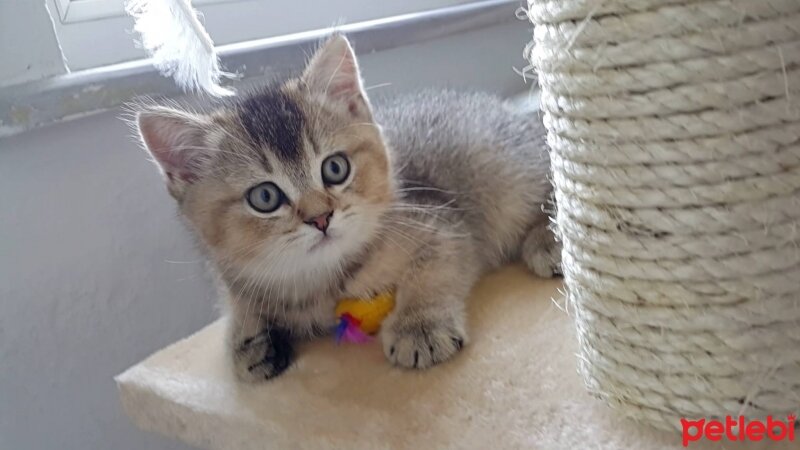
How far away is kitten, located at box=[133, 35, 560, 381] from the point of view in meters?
0.87

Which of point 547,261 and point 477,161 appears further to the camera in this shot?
point 477,161

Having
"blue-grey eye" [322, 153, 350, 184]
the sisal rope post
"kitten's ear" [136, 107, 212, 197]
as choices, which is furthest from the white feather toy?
the sisal rope post

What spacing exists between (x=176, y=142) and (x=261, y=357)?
1.01 feet

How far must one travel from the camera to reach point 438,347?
844mm

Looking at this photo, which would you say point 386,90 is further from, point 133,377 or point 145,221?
point 133,377

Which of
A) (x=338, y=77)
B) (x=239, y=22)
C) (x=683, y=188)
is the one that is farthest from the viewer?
(x=239, y=22)

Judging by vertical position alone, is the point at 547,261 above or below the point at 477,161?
below

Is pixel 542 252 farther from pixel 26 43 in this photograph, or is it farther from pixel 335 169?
pixel 26 43

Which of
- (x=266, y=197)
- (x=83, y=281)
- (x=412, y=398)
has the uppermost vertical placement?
(x=266, y=197)

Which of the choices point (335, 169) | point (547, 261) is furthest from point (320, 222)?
point (547, 261)

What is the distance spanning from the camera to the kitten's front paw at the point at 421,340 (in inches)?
33.1

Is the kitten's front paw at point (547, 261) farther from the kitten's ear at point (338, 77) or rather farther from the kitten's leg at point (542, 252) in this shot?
the kitten's ear at point (338, 77)

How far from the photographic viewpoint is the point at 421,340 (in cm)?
85

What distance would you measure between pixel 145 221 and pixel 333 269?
1.48 feet
